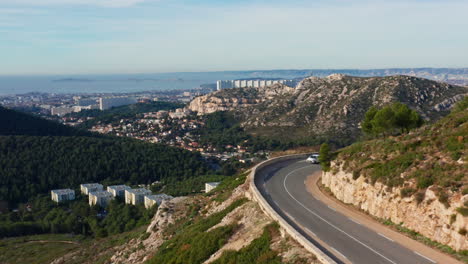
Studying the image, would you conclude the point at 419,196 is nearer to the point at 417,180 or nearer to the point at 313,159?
the point at 417,180

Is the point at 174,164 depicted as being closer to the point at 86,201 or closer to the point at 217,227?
the point at 86,201

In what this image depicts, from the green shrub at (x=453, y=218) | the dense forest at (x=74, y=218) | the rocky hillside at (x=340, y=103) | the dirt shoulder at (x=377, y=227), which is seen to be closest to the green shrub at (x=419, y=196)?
the dirt shoulder at (x=377, y=227)

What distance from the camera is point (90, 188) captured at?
50219 mm

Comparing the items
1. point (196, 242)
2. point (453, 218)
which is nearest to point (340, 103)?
point (196, 242)

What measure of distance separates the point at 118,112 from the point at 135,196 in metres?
109

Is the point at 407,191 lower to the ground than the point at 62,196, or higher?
higher

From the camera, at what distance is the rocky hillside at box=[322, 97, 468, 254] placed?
10.6m

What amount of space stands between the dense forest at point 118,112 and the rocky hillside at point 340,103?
4902cm

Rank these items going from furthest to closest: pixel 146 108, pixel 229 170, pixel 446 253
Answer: pixel 146 108
pixel 229 170
pixel 446 253

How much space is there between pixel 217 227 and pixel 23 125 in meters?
70.5

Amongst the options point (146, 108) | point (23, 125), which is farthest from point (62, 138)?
point (146, 108)

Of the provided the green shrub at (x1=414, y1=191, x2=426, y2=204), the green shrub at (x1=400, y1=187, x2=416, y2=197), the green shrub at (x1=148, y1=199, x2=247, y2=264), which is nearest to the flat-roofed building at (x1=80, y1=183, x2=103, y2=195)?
the green shrub at (x1=148, y1=199, x2=247, y2=264)

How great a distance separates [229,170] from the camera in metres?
56.7

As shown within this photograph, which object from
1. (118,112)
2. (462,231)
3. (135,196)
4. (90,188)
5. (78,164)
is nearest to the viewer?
(462,231)
